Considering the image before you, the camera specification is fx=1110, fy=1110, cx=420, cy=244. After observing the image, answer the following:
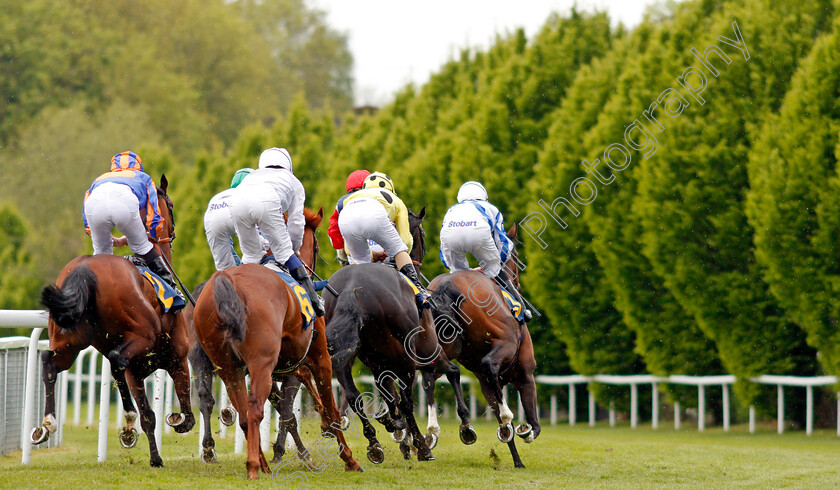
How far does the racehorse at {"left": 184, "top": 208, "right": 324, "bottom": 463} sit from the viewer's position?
7980mm

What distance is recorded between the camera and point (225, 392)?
422 inches

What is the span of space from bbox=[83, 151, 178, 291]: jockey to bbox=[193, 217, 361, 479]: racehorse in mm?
1140

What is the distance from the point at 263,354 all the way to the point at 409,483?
128 centimetres

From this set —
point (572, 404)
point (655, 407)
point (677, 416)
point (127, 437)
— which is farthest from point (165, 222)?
point (572, 404)

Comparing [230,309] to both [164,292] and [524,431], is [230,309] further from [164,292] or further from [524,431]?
[524,431]

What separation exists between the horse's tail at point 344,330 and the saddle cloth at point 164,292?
3.81ft

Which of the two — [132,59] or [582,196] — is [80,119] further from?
[582,196]

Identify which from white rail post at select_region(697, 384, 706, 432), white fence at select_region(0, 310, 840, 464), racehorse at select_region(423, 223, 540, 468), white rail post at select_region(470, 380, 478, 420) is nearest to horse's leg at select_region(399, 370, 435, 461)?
racehorse at select_region(423, 223, 540, 468)

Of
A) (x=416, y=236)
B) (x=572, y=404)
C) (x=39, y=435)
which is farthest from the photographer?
(x=572, y=404)

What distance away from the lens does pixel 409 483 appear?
23.2 feet

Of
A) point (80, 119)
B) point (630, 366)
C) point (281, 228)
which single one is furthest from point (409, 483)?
point (80, 119)

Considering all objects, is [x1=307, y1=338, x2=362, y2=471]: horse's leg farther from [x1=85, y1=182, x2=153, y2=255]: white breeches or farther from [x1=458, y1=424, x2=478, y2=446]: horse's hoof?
[x1=85, y1=182, x2=153, y2=255]: white breeches

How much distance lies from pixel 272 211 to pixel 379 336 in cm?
129

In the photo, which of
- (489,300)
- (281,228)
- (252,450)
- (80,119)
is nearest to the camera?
(252,450)
